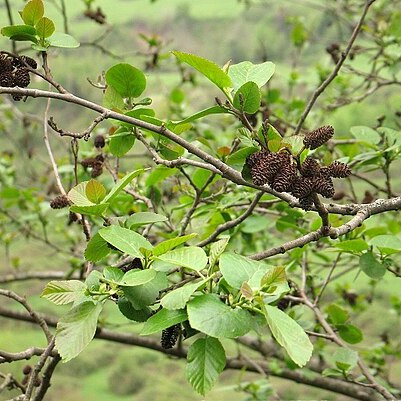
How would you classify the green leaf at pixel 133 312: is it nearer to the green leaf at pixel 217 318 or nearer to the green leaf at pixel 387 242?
the green leaf at pixel 217 318

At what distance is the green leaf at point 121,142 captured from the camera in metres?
0.66

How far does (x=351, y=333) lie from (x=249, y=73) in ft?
1.64

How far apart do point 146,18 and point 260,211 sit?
3961 millimetres

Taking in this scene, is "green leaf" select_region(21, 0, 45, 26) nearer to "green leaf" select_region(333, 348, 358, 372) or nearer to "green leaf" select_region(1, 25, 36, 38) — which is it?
"green leaf" select_region(1, 25, 36, 38)

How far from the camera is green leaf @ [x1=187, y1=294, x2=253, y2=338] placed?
1.47ft

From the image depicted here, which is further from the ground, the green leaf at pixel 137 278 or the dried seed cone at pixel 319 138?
the dried seed cone at pixel 319 138

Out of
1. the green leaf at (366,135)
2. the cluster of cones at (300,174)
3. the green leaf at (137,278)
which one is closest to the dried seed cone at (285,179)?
the cluster of cones at (300,174)

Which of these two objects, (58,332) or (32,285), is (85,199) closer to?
(58,332)

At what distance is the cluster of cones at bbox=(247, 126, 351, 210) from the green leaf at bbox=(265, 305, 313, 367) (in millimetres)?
96

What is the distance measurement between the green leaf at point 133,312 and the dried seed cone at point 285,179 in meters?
0.15

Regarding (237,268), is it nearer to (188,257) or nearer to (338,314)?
(188,257)

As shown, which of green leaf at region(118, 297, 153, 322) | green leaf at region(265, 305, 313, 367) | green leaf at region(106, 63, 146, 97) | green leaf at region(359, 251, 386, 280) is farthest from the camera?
green leaf at region(359, 251, 386, 280)

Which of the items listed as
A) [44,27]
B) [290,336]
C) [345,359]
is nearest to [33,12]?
[44,27]

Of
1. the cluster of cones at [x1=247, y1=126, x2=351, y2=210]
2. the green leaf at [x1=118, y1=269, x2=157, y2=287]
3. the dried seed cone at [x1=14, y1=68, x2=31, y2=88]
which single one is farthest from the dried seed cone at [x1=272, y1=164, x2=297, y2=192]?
the dried seed cone at [x1=14, y1=68, x2=31, y2=88]
